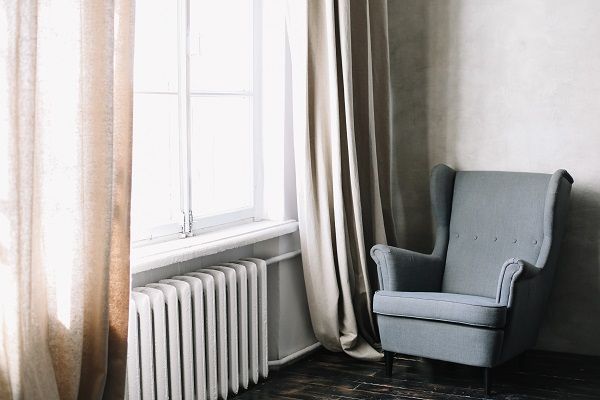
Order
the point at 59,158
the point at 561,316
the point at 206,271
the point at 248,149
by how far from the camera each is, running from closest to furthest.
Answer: the point at 59,158 → the point at 206,271 → the point at 248,149 → the point at 561,316

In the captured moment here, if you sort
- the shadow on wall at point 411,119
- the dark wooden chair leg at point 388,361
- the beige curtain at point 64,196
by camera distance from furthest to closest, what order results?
the shadow on wall at point 411,119 → the dark wooden chair leg at point 388,361 → the beige curtain at point 64,196

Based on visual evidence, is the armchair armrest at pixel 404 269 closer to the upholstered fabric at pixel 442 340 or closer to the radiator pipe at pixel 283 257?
the upholstered fabric at pixel 442 340

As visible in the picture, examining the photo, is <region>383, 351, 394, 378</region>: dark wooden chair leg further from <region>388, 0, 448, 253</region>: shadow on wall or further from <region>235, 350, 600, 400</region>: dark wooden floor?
<region>388, 0, 448, 253</region>: shadow on wall

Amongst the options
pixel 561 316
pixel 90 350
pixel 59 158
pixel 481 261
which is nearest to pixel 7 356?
pixel 90 350

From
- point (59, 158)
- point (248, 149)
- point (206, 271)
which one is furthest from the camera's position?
point (248, 149)

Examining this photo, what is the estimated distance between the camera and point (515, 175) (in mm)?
4379

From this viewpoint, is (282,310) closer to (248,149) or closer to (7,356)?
(248,149)

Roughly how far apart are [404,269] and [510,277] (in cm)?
58

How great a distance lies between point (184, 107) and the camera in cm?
366

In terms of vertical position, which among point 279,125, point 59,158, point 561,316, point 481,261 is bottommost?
point 561,316

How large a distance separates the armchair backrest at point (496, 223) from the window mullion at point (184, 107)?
1425 millimetres

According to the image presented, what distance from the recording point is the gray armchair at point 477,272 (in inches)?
150

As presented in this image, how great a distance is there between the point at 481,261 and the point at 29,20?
2684mm

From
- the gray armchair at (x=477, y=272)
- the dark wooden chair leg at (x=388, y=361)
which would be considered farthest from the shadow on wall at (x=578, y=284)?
the dark wooden chair leg at (x=388, y=361)
